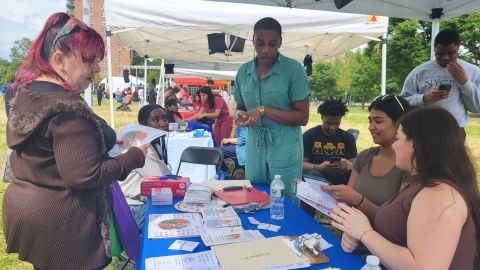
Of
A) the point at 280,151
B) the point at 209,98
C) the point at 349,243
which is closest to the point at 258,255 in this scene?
the point at 349,243

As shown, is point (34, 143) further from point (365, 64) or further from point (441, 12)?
point (365, 64)

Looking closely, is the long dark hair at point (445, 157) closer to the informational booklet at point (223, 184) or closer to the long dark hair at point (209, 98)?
the informational booklet at point (223, 184)

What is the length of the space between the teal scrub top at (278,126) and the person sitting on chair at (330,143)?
1.31m

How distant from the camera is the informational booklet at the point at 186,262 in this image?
1.22m

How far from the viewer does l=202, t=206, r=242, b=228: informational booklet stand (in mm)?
1603

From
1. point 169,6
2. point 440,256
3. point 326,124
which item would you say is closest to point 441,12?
point 326,124

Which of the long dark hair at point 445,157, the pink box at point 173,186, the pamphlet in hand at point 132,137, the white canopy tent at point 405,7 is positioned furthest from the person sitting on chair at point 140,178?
the white canopy tent at point 405,7

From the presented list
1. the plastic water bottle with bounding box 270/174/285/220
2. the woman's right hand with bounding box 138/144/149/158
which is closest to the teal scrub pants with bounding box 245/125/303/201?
the plastic water bottle with bounding box 270/174/285/220

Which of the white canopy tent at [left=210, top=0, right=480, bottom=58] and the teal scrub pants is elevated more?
→ the white canopy tent at [left=210, top=0, right=480, bottom=58]

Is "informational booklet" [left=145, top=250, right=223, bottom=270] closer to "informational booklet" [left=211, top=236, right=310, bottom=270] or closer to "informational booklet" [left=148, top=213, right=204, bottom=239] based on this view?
"informational booklet" [left=211, top=236, right=310, bottom=270]

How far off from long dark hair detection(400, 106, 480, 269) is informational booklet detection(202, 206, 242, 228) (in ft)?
2.69

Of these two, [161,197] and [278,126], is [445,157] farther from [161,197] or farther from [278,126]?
[161,197]

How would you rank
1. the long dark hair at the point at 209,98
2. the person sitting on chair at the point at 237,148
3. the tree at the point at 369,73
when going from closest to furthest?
the person sitting on chair at the point at 237,148 < the long dark hair at the point at 209,98 < the tree at the point at 369,73

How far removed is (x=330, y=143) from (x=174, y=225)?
2.40 m
